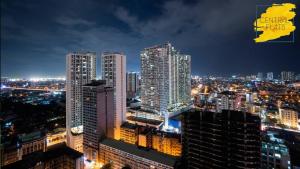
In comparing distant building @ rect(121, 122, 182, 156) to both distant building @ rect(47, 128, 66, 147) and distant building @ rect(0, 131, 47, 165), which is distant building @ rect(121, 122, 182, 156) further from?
distant building @ rect(0, 131, 47, 165)

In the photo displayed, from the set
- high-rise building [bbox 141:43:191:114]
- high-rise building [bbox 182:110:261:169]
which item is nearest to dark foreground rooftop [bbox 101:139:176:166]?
high-rise building [bbox 182:110:261:169]

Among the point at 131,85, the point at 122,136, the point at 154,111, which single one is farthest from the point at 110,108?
the point at 131,85

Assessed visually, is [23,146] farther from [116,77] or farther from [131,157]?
[116,77]

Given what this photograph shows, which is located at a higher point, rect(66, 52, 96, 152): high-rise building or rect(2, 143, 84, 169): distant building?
rect(66, 52, 96, 152): high-rise building

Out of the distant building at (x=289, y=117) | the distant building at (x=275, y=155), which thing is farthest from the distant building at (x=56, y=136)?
the distant building at (x=289, y=117)

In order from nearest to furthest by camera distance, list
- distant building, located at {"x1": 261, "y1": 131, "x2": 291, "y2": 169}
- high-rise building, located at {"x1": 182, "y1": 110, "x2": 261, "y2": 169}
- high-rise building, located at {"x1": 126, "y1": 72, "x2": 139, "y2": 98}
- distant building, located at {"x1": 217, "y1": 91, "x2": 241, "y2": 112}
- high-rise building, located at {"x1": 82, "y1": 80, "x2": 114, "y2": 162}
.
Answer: high-rise building, located at {"x1": 182, "y1": 110, "x2": 261, "y2": 169} → distant building, located at {"x1": 261, "y1": 131, "x2": 291, "y2": 169} → high-rise building, located at {"x1": 82, "y1": 80, "x2": 114, "y2": 162} → distant building, located at {"x1": 217, "y1": 91, "x2": 241, "y2": 112} → high-rise building, located at {"x1": 126, "y1": 72, "x2": 139, "y2": 98}

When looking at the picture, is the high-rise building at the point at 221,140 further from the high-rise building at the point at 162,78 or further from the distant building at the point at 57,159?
the high-rise building at the point at 162,78
